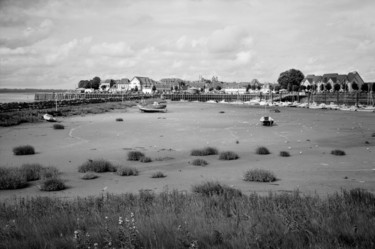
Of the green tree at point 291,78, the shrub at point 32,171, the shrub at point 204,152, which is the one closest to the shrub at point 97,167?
the shrub at point 32,171

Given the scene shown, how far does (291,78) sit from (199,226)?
16836cm

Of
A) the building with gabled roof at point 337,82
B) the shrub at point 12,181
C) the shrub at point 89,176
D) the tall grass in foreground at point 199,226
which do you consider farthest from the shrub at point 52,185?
the building with gabled roof at point 337,82

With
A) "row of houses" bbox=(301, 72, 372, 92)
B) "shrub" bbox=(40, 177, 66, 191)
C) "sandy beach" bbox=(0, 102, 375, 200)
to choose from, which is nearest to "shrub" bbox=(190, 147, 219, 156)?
"sandy beach" bbox=(0, 102, 375, 200)

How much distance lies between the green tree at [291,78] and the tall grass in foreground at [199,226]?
164m

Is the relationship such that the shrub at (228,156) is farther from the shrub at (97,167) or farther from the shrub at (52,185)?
the shrub at (52,185)

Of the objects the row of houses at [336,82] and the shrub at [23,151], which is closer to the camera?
the shrub at [23,151]

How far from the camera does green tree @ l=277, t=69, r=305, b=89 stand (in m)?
Result: 165

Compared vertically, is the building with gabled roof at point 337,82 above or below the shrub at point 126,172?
above

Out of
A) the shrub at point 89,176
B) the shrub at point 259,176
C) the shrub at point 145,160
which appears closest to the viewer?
the shrub at point 259,176

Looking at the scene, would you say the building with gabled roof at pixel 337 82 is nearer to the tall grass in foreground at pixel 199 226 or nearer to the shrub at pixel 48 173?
the shrub at pixel 48 173

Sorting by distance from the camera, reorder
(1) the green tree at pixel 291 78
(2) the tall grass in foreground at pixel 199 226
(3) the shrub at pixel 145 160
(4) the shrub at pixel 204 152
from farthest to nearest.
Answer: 1. (1) the green tree at pixel 291 78
2. (4) the shrub at pixel 204 152
3. (3) the shrub at pixel 145 160
4. (2) the tall grass in foreground at pixel 199 226

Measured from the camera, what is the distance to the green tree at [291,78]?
164625 millimetres

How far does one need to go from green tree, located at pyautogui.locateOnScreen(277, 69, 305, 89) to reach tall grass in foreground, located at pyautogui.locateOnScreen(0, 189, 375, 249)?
16423 cm

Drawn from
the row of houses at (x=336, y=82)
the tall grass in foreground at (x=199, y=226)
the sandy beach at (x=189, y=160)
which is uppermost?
the row of houses at (x=336, y=82)
